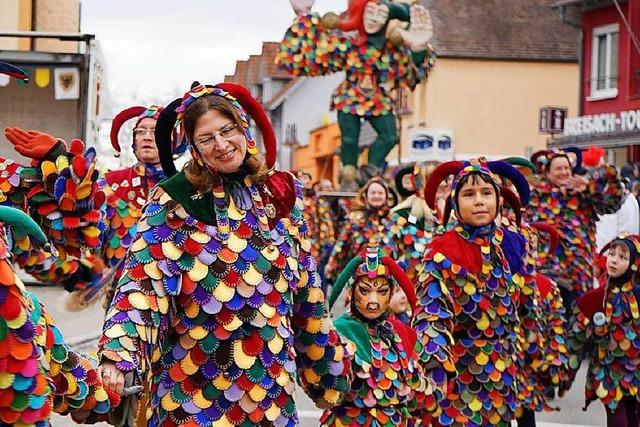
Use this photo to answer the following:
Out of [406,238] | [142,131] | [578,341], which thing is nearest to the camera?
[142,131]

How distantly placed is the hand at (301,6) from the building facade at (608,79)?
12.6 meters

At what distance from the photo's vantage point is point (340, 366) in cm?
471

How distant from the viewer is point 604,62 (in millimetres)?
29828

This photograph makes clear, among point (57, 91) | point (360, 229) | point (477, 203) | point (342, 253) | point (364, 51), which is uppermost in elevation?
point (364, 51)

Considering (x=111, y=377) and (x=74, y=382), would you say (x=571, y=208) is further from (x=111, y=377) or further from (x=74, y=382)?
(x=74, y=382)

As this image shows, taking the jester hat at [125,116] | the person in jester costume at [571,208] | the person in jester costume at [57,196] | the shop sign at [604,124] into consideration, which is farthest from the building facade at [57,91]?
the shop sign at [604,124]

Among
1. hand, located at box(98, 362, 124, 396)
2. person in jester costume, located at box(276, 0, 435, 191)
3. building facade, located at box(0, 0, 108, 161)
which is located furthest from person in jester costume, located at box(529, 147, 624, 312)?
hand, located at box(98, 362, 124, 396)

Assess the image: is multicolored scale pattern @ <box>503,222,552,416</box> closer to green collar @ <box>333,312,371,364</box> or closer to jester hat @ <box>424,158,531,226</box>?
jester hat @ <box>424,158,531,226</box>

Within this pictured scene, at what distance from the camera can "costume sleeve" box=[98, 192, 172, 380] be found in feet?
13.0

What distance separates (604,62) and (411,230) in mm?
20691

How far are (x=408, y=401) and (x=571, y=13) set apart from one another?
2569cm

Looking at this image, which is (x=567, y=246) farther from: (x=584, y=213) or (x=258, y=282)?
(x=258, y=282)

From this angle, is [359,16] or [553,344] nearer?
[553,344]

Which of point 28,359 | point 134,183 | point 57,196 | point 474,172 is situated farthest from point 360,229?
point 28,359
